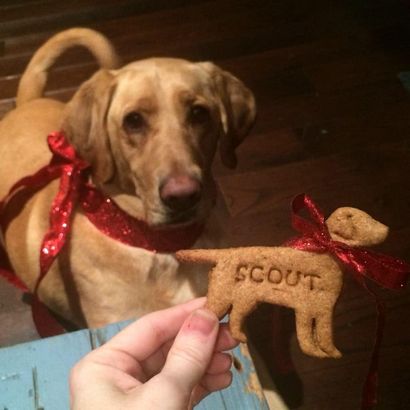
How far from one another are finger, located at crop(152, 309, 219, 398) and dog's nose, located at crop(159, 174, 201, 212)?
14.3 inches

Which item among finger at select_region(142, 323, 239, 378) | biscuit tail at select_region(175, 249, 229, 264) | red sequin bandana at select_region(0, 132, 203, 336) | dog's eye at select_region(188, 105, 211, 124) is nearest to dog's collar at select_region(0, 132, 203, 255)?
red sequin bandana at select_region(0, 132, 203, 336)

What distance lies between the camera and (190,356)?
698 mm

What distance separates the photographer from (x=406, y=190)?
6.40ft

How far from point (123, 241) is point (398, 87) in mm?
1617

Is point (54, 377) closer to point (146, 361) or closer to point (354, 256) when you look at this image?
point (146, 361)

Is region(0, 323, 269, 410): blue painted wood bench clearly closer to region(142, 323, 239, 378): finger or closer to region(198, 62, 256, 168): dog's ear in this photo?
region(142, 323, 239, 378): finger

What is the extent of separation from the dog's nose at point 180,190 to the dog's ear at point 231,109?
0.94ft

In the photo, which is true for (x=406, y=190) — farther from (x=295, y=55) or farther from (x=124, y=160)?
(x=124, y=160)

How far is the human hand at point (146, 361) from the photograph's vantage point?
66 centimetres

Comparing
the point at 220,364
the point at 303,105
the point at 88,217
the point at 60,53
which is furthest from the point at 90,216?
the point at 303,105

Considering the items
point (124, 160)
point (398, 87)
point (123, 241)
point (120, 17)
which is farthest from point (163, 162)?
point (120, 17)

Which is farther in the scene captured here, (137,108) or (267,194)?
(267,194)

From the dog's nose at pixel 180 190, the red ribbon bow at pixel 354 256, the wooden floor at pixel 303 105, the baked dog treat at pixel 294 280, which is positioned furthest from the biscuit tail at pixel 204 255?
the wooden floor at pixel 303 105

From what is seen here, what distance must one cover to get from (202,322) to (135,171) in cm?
51
